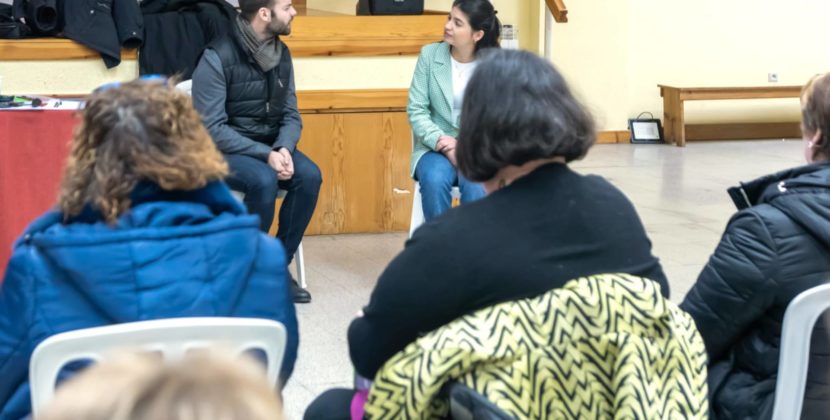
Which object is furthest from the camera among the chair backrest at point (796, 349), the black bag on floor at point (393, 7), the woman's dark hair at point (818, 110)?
the black bag on floor at point (393, 7)

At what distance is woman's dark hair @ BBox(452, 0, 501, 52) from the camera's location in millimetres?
4219

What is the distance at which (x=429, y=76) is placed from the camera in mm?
4289

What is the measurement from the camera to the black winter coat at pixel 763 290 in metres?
2.08

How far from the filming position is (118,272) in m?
1.77

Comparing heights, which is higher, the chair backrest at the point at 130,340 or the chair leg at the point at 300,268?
the chair backrest at the point at 130,340

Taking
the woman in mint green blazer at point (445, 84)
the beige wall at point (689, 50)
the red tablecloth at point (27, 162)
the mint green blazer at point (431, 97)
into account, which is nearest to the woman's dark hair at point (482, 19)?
the woman in mint green blazer at point (445, 84)

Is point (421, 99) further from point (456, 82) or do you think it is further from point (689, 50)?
point (689, 50)

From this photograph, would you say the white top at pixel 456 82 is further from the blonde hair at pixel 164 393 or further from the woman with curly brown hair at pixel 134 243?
the blonde hair at pixel 164 393

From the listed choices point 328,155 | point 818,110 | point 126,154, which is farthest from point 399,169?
point 126,154

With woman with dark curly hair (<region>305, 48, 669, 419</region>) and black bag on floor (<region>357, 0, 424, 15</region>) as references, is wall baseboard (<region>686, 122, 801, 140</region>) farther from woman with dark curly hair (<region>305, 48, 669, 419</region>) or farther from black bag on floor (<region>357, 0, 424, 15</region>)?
woman with dark curly hair (<region>305, 48, 669, 419</region>)

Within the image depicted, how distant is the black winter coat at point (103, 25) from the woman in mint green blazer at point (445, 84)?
1398 millimetres

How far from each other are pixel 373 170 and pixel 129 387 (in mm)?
4330

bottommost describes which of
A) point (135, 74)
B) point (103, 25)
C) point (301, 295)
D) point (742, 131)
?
point (742, 131)

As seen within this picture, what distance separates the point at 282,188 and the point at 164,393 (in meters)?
3.39
